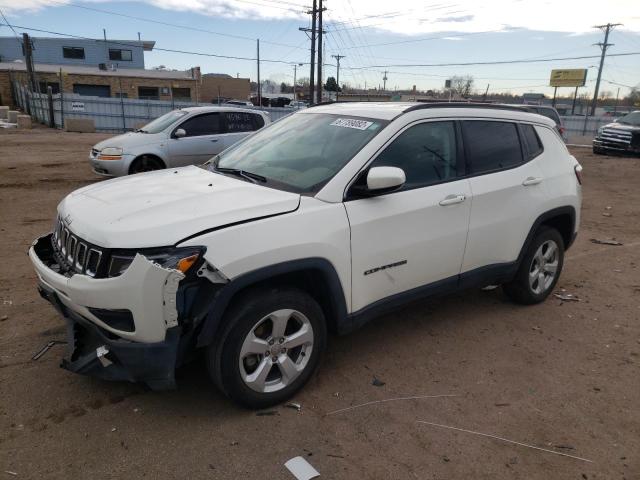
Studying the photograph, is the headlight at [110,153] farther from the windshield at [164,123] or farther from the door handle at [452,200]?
the door handle at [452,200]

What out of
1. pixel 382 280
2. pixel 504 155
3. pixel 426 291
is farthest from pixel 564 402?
pixel 504 155

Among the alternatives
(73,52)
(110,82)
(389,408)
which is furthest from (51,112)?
(73,52)

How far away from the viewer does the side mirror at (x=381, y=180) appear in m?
3.06

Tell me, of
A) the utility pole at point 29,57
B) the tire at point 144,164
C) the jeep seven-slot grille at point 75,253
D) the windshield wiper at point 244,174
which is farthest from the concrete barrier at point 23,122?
the jeep seven-slot grille at point 75,253

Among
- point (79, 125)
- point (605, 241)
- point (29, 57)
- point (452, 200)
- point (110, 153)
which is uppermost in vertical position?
point (29, 57)

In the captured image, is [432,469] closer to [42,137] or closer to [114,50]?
[42,137]

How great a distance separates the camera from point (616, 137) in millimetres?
18531

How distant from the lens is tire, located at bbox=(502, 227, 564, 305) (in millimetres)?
4488

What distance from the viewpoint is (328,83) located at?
70.6 metres

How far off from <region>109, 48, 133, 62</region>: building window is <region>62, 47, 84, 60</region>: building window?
3.07m

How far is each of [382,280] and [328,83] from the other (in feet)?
233

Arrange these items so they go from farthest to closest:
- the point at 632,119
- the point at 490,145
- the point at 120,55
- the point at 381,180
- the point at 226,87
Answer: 1. the point at 226,87
2. the point at 120,55
3. the point at 632,119
4. the point at 490,145
5. the point at 381,180

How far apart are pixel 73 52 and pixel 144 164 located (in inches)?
2199

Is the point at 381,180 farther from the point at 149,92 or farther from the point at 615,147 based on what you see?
the point at 149,92
